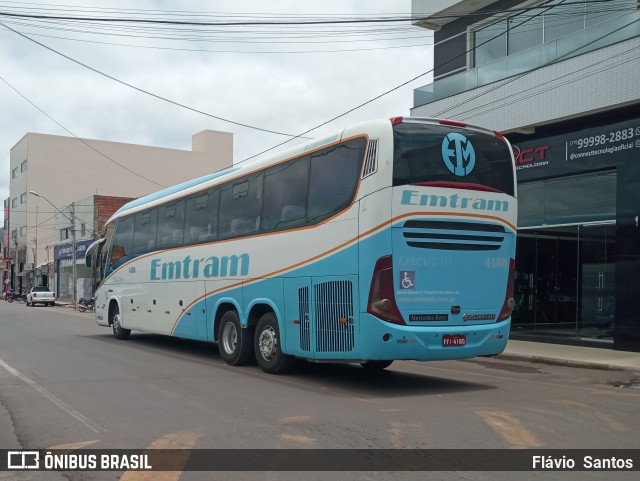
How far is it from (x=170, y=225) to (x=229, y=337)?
364 centimetres

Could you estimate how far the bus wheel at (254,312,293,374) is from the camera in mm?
11078

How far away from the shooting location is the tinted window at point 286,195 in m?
10.5

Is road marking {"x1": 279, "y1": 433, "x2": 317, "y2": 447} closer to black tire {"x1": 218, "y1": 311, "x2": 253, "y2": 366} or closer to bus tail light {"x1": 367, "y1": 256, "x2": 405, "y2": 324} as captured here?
bus tail light {"x1": 367, "y1": 256, "x2": 405, "y2": 324}

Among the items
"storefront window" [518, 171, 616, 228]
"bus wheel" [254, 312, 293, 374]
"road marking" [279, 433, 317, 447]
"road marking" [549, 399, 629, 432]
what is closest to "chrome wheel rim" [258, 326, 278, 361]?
"bus wheel" [254, 312, 293, 374]

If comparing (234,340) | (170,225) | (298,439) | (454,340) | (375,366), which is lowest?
(375,366)

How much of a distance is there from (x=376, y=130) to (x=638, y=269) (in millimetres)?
9326

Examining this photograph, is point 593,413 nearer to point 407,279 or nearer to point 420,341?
point 420,341

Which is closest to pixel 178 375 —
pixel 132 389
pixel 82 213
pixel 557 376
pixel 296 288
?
pixel 132 389

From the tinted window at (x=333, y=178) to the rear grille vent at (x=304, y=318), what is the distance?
1141mm

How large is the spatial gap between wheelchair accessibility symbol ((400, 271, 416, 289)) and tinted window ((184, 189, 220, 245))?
16.7 feet

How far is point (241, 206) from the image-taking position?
12258 mm

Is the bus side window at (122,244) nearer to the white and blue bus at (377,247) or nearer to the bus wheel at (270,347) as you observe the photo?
the white and blue bus at (377,247)

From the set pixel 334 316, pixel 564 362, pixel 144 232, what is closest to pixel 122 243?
pixel 144 232

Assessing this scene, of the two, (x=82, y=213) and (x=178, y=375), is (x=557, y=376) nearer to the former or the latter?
(x=178, y=375)
